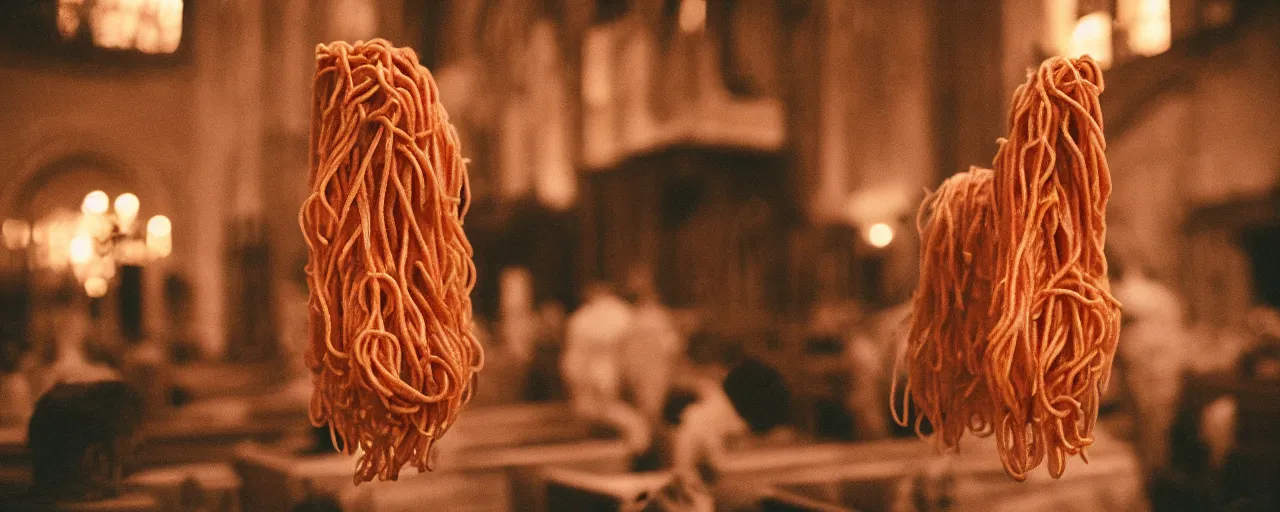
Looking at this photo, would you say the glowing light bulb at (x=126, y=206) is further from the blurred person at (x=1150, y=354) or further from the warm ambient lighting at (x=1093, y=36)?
the blurred person at (x=1150, y=354)

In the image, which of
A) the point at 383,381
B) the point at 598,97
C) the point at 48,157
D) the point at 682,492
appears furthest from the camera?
the point at 598,97

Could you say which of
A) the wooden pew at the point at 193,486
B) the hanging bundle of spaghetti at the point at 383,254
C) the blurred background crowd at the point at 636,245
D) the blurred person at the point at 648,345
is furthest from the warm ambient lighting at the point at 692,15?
the wooden pew at the point at 193,486

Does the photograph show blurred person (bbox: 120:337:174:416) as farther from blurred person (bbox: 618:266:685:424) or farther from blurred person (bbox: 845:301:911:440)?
blurred person (bbox: 845:301:911:440)

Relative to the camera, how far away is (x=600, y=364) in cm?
306

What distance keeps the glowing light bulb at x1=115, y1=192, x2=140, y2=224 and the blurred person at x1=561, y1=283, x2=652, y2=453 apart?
132cm

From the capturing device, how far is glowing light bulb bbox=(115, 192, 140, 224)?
2482 mm

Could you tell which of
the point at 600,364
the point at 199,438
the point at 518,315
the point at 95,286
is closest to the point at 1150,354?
the point at 600,364

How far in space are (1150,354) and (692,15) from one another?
2.04m

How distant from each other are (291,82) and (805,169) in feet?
5.69

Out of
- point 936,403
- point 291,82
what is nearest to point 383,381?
point 936,403

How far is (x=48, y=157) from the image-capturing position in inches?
94.2

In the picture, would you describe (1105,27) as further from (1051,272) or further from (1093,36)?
(1051,272)

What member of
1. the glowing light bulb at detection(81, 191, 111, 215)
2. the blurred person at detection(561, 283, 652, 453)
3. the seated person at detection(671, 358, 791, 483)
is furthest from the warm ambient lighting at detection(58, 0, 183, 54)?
the seated person at detection(671, 358, 791, 483)

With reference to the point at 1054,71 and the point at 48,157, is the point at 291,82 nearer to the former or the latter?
the point at 48,157
